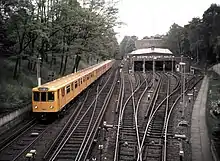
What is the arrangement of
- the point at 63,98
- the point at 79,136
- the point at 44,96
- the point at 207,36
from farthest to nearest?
the point at 207,36 → the point at 63,98 → the point at 44,96 → the point at 79,136

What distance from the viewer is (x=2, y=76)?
86.3 ft

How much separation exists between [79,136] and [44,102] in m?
4.18

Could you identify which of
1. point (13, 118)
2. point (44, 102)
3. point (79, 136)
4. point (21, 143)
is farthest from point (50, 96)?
point (21, 143)

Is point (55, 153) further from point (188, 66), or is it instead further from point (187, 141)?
point (188, 66)

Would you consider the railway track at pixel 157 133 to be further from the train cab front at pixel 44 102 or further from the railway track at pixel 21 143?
the train cab front at pixel 44 102

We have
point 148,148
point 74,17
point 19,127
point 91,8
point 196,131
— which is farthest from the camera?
point 91,8

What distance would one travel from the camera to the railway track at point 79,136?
14.0 metres

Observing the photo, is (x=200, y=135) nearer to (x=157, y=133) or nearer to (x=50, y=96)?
(x=157, y=133)

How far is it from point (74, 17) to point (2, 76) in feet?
31.8

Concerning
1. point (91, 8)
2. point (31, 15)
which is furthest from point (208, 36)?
point (31, 15)

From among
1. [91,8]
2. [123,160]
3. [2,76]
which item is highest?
[91,8]

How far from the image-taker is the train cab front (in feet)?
64.2

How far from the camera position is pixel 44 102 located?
1970 cm

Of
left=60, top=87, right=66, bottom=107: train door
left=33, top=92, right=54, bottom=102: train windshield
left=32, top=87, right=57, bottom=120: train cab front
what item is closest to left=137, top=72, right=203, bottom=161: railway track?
left=60, top=87, right=66, bottom=107: train door
